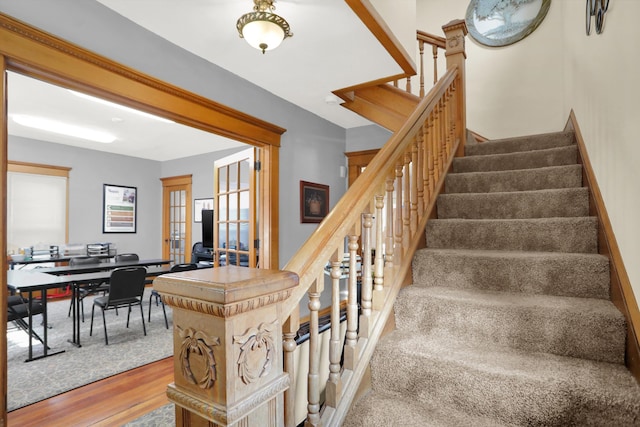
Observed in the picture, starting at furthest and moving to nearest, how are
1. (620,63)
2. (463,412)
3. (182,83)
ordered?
(182,83), (620,63), (463,412)

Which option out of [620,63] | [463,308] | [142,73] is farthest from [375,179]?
[142,73]

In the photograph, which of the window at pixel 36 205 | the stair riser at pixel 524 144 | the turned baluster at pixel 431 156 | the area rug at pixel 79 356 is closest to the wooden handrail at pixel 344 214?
the turned baluster at pixel 431 156

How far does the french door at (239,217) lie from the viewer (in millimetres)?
3664

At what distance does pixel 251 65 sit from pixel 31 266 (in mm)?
5706

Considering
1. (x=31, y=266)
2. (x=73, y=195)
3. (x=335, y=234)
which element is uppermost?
(x=73, y=195)

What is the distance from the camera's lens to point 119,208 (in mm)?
→ 6922

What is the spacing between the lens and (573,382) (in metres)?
1.05

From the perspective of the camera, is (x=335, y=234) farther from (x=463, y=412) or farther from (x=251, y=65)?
(x=251, y=65)

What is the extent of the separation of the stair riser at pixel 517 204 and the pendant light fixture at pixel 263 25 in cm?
150

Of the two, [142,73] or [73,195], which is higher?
[142,73]

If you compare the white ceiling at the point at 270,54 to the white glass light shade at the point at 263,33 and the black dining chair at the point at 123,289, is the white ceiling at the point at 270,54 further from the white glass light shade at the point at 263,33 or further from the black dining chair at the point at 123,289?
the black dining chair at the point at 123,289

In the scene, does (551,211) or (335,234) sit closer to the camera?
(335,234)

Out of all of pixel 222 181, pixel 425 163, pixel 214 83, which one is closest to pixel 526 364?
pixel 425 163

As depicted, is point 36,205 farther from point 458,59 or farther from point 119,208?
point 458,59
